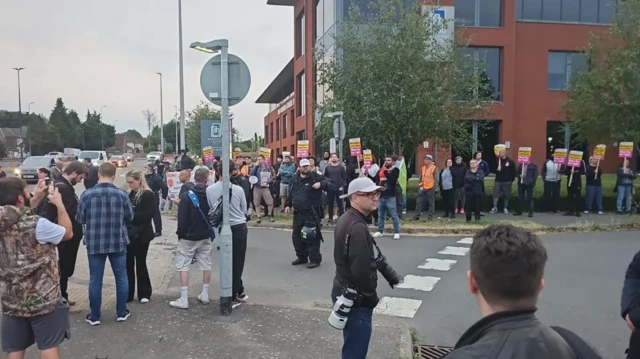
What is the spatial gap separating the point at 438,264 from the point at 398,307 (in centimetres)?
277

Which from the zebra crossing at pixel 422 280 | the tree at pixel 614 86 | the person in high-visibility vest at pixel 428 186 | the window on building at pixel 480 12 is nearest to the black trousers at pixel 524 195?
the person in high-visibility vest at pixel 428 186

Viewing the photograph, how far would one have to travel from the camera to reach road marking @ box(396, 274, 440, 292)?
7.79 m

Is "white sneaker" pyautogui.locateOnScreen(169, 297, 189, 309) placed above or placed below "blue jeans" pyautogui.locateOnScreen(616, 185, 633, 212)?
below

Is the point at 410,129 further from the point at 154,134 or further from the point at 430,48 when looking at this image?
the point at 154,134

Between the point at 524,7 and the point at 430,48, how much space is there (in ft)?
55.0

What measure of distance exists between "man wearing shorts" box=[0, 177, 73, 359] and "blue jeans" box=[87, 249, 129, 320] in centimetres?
187

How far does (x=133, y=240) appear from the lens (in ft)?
21.6

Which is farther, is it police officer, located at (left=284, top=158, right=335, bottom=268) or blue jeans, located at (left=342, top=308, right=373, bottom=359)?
police officer, located at (left=284, top=158, right=335, bottom=268)

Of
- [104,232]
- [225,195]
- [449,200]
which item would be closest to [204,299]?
[225,195]

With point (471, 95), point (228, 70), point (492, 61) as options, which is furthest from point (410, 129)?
point (492, 61)

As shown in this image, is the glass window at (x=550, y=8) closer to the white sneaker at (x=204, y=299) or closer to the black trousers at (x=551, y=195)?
the black trousers at (x=551, y=195)

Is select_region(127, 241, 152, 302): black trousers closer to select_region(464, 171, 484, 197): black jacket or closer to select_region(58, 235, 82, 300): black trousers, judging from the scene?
select_region(58, 235, 82, 300): black trousers

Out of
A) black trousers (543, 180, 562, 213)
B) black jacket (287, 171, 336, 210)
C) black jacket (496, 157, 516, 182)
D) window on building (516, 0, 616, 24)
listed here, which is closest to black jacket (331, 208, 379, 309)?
black jacket (287, 171, 336, 210)

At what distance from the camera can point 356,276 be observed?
3955 millimetres
